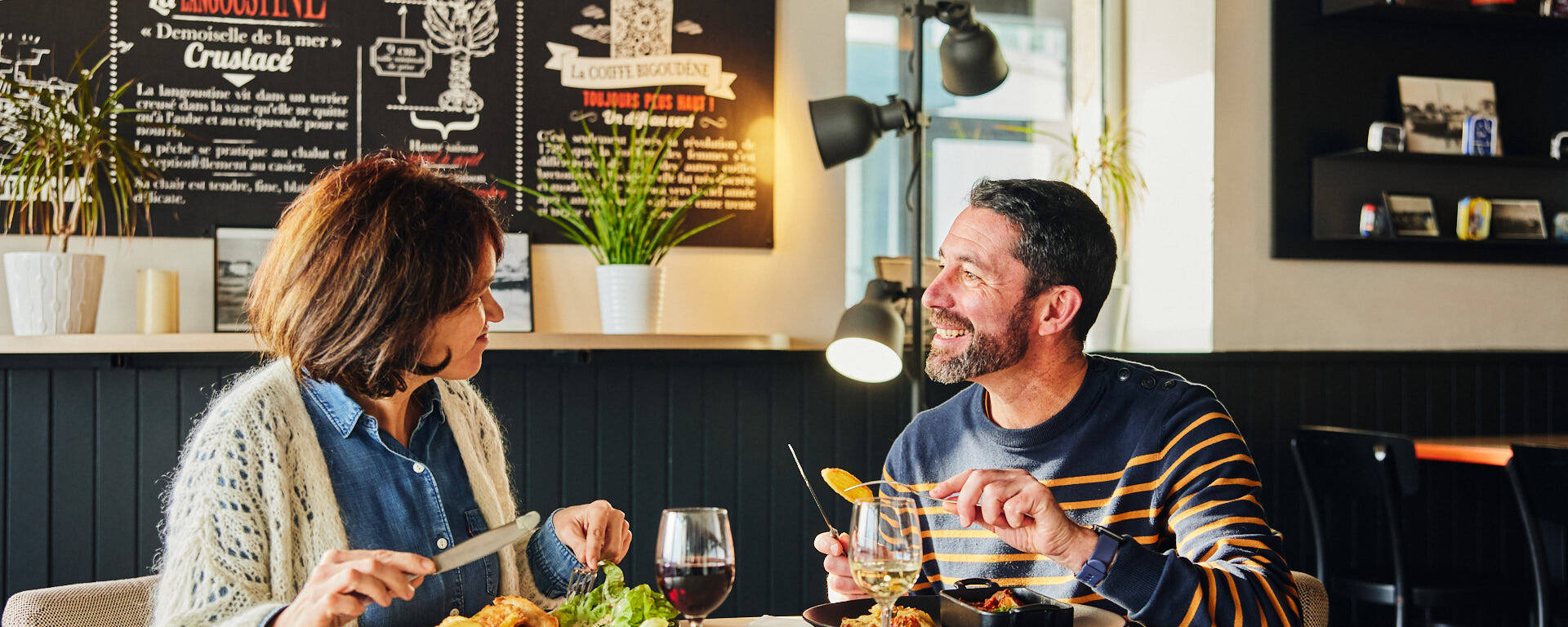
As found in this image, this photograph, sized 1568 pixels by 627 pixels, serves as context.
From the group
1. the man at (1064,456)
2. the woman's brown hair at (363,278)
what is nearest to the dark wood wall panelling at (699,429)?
the man at (1064,456)

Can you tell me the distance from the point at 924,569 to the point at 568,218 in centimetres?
186

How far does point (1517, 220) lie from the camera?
4.16 meters

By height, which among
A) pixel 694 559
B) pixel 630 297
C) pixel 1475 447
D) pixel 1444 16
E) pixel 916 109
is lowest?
pixel 1475 447

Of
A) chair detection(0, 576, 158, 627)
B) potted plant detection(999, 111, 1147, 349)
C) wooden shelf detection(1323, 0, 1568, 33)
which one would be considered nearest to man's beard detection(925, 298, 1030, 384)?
chair detection(0, 576, 158, 627)

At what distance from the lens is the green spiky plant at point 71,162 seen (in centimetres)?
288

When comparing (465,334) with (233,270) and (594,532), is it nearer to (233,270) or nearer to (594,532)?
(594,532)

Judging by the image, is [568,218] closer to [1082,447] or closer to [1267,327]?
[1082,447]

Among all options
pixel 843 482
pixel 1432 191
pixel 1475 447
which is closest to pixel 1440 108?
pixel 1432 191

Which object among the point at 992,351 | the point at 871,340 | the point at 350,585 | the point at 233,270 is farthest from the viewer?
the point at 233,270

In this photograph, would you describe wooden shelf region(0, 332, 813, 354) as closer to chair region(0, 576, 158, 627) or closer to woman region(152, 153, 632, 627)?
chair region(0, 576, 158, 627)

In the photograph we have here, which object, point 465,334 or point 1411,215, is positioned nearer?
point 465,334

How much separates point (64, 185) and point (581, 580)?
214 centimetres

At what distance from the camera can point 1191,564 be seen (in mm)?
1404

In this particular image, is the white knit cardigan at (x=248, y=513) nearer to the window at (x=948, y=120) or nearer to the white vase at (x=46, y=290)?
the white vase at (x=46, y=290)
